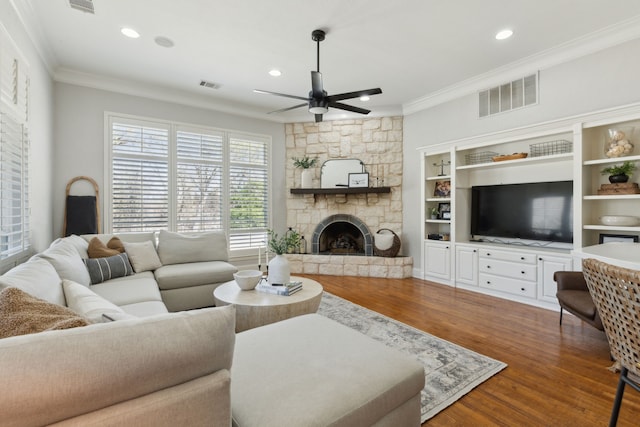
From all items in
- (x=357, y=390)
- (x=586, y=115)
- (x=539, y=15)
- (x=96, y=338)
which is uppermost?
(x=539, y=15)

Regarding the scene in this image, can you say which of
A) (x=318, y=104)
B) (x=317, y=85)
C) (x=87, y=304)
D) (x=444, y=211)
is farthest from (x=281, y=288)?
(x=444, y=211)

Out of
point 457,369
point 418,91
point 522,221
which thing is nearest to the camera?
point 457,369

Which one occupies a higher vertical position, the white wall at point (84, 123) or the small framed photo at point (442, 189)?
the white wall at point (84, 123)

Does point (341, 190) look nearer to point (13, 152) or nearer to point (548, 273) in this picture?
point (548, 273)

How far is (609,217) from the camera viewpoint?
3176 mm

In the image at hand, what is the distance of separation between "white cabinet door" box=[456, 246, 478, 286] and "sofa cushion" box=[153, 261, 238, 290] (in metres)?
3.20

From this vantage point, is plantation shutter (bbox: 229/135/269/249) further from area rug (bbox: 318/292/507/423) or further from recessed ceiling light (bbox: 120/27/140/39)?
area rug (bbox: 318/292/507/423)

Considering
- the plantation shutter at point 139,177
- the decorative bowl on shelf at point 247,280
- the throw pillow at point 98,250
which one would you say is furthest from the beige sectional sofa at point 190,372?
the plantation shutter at point 139,177

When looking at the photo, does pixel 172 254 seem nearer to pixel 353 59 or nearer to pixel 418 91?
pixel 353 59

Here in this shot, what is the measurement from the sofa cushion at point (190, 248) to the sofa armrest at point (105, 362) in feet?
10.6

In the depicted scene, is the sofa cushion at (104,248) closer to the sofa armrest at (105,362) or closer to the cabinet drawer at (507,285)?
the sofa armrest at (105,362)

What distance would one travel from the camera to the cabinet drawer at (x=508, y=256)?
3.71m

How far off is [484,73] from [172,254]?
4766 mm

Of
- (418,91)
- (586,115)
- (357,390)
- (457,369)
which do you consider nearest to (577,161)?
(586,115)
